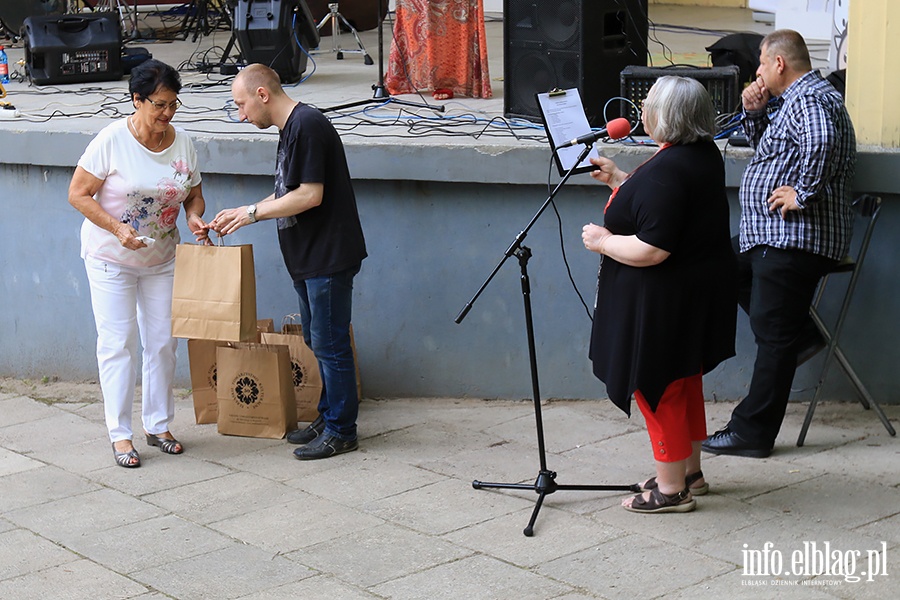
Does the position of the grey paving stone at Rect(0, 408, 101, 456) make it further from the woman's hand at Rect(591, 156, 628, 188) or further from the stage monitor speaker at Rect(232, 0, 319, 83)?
the stage monitor speaker at Rect(232, 0, 319, 83)

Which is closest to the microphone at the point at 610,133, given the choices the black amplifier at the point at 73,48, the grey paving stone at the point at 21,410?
the grey paving stone at the point at 21,410

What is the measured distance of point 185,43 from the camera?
12102 mm

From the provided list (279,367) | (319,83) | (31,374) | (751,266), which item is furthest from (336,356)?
(319,83)

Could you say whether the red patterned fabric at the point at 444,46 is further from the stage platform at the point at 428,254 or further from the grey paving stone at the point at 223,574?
the grey paving stone at the point at 223,574

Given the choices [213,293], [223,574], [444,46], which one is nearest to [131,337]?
[213,293]

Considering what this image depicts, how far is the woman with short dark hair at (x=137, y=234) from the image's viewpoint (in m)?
4.98

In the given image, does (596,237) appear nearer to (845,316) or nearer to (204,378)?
(845,316)

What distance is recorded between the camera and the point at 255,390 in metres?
5.52

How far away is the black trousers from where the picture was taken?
A: 4.89m

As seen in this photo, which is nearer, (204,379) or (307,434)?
(307,434)

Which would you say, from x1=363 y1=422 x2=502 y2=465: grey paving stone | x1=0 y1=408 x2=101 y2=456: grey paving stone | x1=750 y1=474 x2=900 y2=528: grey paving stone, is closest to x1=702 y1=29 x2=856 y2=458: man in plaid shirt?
x1=750 y1=474 x2=900 y2=528: grey paving stone

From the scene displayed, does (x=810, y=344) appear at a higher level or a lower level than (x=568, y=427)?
higher

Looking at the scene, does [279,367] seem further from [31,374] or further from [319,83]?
[319,83]

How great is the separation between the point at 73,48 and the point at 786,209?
633 centimetres
